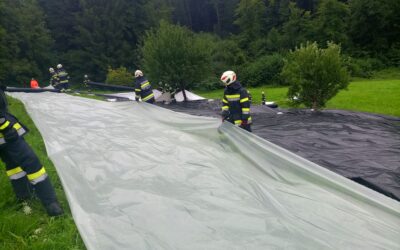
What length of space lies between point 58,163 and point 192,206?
2370mm

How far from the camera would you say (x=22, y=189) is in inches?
167

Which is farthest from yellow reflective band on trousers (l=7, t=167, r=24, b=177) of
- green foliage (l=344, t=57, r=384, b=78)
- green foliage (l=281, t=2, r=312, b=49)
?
green foliage (l=281, t=2, r=312, b=49)

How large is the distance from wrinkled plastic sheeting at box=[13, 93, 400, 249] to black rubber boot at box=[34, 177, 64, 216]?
18 cm

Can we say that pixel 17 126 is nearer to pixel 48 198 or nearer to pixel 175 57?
pixel 48 198

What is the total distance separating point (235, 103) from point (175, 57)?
865 cm

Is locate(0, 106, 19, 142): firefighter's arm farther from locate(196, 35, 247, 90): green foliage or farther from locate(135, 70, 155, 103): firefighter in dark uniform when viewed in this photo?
locate(196, 35, 247, 90): green foliage

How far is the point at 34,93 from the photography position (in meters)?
14.1

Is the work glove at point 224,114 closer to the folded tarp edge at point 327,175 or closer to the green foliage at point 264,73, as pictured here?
the folded tarp edge at point 327,175

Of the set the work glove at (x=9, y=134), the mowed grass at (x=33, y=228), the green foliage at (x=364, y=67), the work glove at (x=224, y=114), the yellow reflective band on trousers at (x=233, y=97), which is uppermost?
the work glove at (x=9, y=134)

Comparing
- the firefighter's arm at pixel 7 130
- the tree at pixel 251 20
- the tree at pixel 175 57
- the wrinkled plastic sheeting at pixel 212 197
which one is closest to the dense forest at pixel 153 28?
the tree at pixel 251 20

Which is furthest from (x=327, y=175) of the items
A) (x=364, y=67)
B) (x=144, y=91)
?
(x=364, y=67)

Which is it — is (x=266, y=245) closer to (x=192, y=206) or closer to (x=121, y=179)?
(x=192, y=206)

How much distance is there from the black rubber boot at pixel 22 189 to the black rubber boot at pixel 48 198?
49cm

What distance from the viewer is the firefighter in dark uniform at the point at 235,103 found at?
6.88 metres
